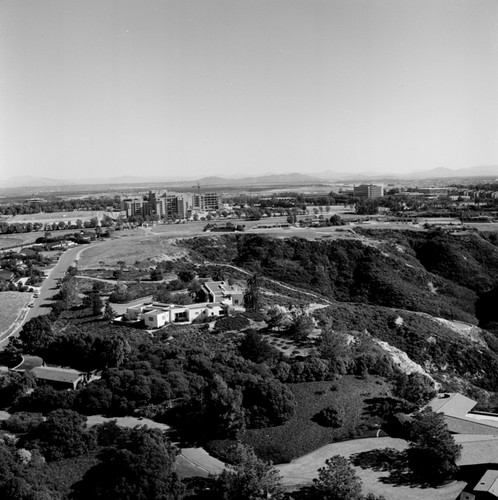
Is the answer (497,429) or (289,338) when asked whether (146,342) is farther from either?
(497,429)

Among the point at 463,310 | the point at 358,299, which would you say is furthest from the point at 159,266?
the point at 463,310

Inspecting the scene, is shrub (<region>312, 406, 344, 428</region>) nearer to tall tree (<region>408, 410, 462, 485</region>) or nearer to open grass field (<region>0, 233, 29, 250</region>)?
tall tree (<region>408, 410, 462, 485</region>)

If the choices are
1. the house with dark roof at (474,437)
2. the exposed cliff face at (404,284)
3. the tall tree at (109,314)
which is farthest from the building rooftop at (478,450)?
the tall tree at (109,314)

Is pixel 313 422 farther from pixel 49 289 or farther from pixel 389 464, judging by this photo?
pixel 49 289

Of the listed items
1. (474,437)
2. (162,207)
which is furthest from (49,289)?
(162,207)

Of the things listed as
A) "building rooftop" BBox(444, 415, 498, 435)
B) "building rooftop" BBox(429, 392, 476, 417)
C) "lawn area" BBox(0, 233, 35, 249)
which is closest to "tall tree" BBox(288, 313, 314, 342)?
"building rooftop" BBox(429, 392, 476, 417)

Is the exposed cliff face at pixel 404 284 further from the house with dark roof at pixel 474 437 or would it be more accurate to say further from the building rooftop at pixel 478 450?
the building rooftop at pixel 478 450
